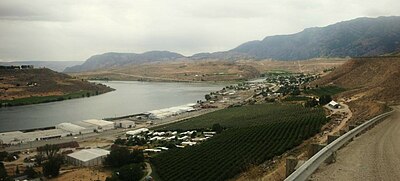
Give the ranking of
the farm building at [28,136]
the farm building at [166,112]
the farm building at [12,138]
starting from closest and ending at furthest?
the farm building at [12,138] → the farm building at [28,136] → the farm building at [166,112]

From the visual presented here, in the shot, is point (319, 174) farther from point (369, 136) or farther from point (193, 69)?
point (193, 69)

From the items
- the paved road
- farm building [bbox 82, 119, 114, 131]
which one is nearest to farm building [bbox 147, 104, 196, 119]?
farm building [bbox 82, 119, 114, 131]

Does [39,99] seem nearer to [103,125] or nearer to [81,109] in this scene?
[81,109]

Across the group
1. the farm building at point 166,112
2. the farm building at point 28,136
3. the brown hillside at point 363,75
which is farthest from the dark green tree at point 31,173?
the brown hillside at point 363,75

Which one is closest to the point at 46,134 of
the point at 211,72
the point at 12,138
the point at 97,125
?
the point at 12,138

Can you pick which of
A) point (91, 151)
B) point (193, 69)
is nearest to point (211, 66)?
point (193, 69)

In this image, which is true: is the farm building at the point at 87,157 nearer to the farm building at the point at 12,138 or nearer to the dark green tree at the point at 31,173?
the dark green tree at the point at 31,173

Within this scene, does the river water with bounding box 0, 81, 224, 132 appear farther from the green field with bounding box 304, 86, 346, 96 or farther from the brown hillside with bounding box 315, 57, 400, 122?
the brown hillside with bounding box 315, 57, 400, 122
